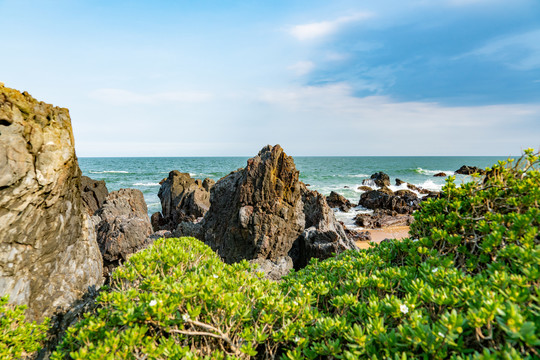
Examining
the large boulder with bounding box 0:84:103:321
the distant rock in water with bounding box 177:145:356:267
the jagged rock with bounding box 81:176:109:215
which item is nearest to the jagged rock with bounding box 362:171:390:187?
the distant rock in water with bounding box 177:145:356:267

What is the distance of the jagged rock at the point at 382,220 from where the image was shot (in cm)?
2223

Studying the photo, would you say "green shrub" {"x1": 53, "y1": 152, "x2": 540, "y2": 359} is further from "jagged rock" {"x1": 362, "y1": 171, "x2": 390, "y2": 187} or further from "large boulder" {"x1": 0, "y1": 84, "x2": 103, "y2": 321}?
"jagged rock" {"x1": 362, "y1": 171, "x2": 390, "y2": 187}

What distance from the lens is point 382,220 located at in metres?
22.9

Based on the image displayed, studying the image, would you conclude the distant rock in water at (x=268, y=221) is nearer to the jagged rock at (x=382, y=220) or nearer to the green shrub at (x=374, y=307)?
the green shrub at (x=374, y=307)

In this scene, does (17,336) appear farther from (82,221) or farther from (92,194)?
(92,194)

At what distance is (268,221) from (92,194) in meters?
16.0

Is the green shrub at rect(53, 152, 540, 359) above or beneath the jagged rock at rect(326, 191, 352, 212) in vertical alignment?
above

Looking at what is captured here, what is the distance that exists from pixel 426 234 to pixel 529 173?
1.71 meters

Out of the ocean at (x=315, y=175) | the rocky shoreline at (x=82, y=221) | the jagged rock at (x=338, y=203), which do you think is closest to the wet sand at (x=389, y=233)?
the rocky shoreline at (x=82, y=221)

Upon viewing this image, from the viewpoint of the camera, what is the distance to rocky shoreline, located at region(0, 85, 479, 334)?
5.02m

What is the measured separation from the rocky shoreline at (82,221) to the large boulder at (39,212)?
0.02 meters

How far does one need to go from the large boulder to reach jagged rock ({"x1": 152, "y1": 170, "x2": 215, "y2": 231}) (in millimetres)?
11285

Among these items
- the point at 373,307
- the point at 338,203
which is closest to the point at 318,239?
the point at 373,307

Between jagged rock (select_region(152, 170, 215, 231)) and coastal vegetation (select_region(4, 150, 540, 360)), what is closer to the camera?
coastal vegetation (select_region(4, 150, 540, 360))
